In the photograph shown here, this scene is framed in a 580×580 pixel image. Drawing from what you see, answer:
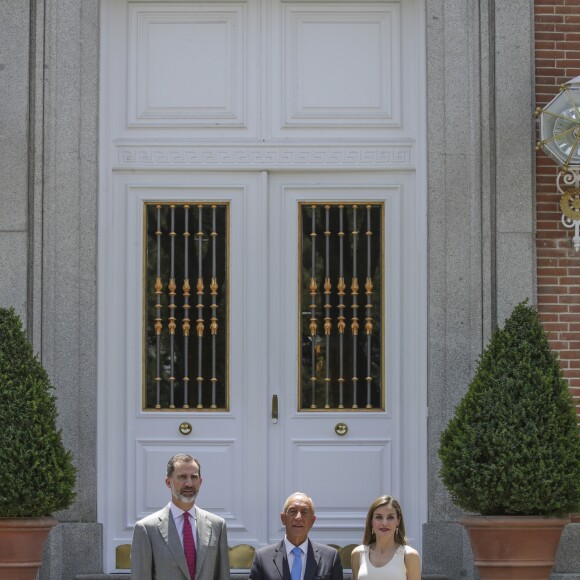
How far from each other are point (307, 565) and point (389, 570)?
1.49 ft

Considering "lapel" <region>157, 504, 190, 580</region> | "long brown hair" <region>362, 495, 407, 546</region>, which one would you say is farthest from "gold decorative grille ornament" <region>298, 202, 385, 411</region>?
"lapel" <region>157, 504, 190, 580</region>

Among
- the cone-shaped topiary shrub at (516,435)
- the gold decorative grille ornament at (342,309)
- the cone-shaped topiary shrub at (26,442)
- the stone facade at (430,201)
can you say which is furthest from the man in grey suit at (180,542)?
the gold decorative grille ornament at (342,309)

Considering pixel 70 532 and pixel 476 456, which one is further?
pixel 70 532

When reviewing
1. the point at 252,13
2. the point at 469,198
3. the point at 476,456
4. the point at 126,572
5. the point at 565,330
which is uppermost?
the point at 252,13

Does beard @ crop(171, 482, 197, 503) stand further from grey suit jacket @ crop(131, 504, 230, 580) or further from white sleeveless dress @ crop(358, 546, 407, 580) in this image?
white sleeveless dress @ crop(358, 546, 407, 580)

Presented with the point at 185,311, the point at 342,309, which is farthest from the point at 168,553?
the point at 342,309

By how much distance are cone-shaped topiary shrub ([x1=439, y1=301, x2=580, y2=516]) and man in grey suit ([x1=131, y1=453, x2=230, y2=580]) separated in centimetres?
163

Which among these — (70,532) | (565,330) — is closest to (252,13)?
(565,330)

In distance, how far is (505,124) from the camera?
9.88 meters

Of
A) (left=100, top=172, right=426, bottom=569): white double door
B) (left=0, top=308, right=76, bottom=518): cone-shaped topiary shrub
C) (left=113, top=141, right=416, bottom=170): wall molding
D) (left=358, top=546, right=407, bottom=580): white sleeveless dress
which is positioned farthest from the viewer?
(left=113, top=141, right=416, bottom=170): wall molding

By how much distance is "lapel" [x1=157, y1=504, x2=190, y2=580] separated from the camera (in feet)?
26.0

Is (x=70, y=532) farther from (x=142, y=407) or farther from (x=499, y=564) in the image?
(x=499, y=564)

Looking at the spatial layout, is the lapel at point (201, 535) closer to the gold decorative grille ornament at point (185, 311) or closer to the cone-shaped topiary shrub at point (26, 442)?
the cone-shaped topiary shrub at point (26, 442)

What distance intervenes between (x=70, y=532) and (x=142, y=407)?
0.97 meters
